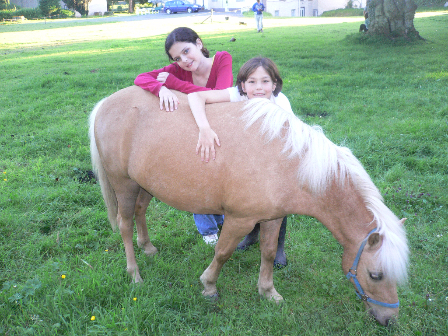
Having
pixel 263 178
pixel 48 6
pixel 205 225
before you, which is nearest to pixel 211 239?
pixel 205 225

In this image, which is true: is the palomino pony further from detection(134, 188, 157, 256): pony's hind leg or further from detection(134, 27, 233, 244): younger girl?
detection(134, 188, 157, 256): pony's hind leg

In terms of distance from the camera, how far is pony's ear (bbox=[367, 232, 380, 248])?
2096 millimetres

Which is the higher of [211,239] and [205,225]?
[205,225]

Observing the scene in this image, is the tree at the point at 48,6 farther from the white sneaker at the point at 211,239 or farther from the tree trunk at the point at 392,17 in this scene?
the white sneaker at the point at 211,239

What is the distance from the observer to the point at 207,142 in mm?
2389

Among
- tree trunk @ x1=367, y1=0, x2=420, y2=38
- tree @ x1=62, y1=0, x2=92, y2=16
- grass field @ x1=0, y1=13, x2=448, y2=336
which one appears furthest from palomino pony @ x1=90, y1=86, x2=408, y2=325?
tree @ x1=62, y1=0, x2=92, y2=16

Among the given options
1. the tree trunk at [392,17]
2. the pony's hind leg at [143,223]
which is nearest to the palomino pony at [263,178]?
the pony's hind leg at [143,223]

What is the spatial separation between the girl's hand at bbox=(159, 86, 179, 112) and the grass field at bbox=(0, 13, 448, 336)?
145 cm

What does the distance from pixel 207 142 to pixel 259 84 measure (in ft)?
2.50

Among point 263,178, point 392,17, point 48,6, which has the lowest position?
point 263,178

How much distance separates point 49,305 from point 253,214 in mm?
1654

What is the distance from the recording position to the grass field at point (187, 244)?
8.18 ft

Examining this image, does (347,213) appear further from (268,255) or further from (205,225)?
(205,225)

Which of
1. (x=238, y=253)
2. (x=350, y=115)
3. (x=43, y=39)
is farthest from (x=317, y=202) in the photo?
(x=43, y=39)
